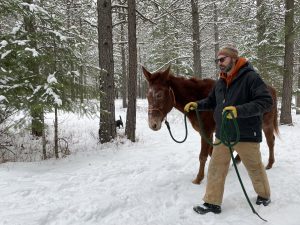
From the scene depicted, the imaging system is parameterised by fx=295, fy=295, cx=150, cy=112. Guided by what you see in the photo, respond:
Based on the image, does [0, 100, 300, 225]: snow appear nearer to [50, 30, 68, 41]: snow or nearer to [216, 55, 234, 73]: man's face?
[216, 55, 234, 73]: man's face

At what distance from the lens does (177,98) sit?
17.9ft

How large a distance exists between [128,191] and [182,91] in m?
2.05

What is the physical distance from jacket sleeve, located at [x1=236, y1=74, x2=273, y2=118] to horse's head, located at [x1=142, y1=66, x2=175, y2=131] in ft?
5.04

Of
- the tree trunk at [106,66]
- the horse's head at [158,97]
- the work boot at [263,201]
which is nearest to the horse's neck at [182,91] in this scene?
the horse's head at [158,97]

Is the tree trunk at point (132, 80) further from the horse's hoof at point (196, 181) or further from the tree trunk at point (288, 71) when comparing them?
the tree trunk at point (288, 71)

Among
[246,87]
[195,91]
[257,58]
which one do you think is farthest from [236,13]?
[246,87]

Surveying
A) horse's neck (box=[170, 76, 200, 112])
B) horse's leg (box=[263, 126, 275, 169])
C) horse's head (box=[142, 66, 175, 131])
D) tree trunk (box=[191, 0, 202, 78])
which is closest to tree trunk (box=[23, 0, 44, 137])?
horse's head (box=[142, 66, 175, 131])

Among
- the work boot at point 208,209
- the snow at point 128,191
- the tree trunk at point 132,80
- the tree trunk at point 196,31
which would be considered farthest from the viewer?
the tree trunk at point 196,31

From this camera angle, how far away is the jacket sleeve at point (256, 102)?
11.9ft

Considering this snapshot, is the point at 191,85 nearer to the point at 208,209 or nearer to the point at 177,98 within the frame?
the point at 177,98

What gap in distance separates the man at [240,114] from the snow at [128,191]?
31 centimetres

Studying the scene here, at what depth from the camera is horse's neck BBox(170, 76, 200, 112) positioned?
539cm

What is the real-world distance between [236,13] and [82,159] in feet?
45.2

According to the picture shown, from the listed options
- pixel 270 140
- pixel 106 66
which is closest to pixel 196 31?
pixel 106 66
